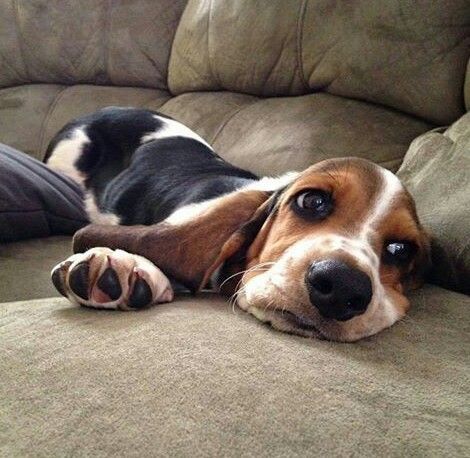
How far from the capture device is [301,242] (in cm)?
140

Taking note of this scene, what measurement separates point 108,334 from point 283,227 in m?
0.69

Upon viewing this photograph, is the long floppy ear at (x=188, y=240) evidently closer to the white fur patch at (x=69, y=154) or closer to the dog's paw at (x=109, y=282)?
the dog's paw at (x=109, y=282)

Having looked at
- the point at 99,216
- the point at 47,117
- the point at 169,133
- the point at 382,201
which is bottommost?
the point at 47,117

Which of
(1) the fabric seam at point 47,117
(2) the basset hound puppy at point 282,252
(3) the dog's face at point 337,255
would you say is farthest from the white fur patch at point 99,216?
(1) the fabric seam at point 47,117

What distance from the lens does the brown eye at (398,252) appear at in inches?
60.7

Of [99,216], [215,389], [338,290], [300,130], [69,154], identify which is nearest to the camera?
[215,389]

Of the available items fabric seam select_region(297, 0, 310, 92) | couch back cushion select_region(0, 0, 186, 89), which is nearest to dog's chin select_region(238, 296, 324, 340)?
fabric seam select_region(297, 0, 310, 92)

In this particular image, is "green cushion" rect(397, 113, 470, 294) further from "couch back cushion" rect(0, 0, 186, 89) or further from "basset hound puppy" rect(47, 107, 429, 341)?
"couch back cushion" rect(0, 0, 186, 89)

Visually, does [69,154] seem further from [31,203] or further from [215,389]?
[215,389]

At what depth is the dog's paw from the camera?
1.21 metres

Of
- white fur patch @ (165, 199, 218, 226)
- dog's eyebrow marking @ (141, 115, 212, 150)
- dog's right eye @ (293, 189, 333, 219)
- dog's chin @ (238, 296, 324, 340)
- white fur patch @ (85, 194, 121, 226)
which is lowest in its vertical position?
white fur patch @ (85, 194, 121, 226)

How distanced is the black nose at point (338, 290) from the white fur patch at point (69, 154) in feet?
6.83

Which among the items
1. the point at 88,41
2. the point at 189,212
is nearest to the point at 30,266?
the point at 189,212

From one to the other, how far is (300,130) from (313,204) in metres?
1.17
